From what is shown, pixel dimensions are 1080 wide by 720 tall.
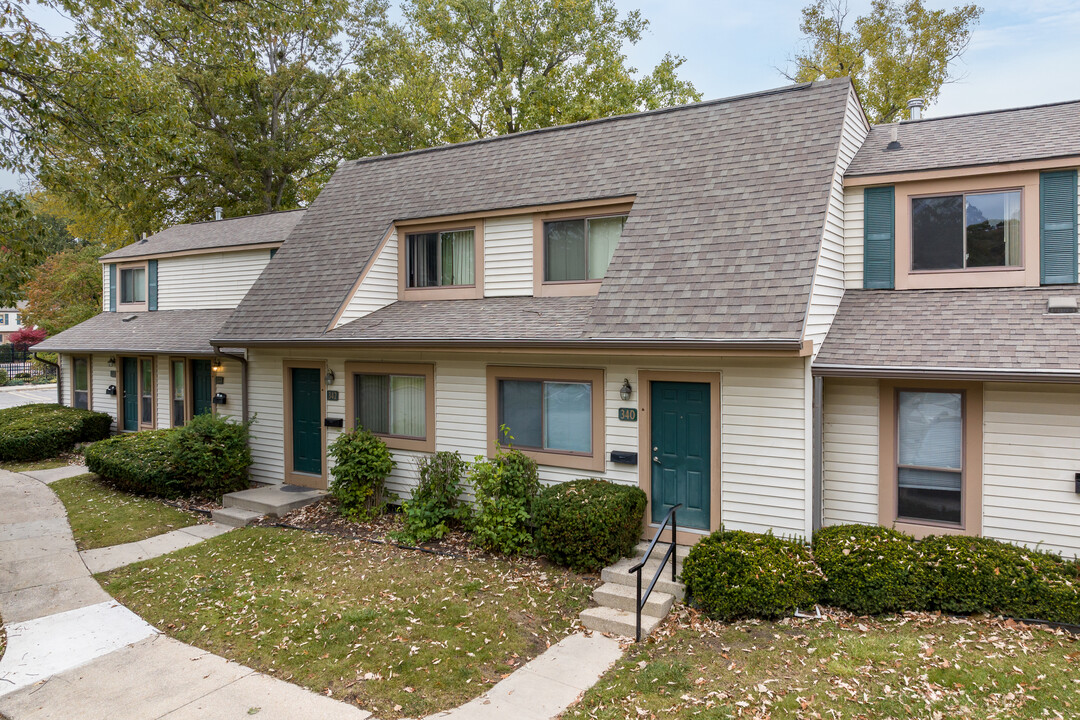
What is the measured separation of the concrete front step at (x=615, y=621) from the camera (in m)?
6.37

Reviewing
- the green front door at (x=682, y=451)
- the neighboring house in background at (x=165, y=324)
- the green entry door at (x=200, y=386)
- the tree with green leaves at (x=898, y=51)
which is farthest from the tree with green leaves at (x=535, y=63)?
the green front door at (x=682, y=451)

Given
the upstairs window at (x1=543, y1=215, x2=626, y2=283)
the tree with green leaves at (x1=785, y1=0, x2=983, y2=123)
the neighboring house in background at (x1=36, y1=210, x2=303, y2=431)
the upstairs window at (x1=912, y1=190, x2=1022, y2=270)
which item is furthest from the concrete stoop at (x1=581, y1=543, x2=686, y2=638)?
the tree with green leaves at (x1=785, y1=0, x2=983, y2=123)

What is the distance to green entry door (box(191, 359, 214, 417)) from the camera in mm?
15195

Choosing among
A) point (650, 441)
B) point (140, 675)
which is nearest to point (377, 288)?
point (650, 441)

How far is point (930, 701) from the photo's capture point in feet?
15.9

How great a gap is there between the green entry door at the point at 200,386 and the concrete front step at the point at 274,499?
4664mm

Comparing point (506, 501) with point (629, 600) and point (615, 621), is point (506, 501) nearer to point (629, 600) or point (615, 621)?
point (629, 600)

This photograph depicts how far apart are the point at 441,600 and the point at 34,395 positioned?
102 ft

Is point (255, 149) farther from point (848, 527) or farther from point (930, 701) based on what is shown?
point (930, 701)

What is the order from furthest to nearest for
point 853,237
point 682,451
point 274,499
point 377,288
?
point 377,288 < point 274,499 < point 853,237 < point 682,451

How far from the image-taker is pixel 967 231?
322 inches

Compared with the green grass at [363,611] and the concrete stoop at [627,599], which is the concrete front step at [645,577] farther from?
the green grass at [363,611]

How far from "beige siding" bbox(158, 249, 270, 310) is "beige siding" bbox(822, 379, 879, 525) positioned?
13339 mm

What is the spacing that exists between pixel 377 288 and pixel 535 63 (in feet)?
57.8
